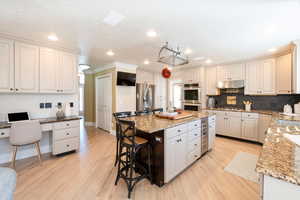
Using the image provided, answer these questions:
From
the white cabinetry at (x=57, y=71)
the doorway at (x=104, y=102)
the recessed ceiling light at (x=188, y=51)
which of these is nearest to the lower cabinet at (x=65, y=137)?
the white cabinetry at (x=57, y=71)

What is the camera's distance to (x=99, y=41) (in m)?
2.70

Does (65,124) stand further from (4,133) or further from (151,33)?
(151,33)

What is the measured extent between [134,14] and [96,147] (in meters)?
3.18

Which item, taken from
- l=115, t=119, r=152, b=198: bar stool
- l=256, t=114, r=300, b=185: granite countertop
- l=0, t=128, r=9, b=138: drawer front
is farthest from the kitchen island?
l=0, t=128, r=9, b=138: drawer front

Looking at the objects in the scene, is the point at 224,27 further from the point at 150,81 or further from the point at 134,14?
the point at 150,81

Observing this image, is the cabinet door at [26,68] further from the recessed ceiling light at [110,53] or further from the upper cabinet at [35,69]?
the recessed ceiling light at [110,53]

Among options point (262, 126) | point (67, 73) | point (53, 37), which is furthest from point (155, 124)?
point (262, 126)

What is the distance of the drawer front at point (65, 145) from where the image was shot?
2824 mm

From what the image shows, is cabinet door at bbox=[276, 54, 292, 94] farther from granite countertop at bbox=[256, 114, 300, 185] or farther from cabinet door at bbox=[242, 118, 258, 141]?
granite countertop at bbox=[256, 114, 300, 185]

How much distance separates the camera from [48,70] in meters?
2.97

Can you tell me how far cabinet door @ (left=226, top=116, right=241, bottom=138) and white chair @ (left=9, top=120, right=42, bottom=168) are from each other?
4908 mm

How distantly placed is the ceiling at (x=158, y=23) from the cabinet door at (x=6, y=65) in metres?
0.33

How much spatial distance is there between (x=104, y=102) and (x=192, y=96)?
335 cm

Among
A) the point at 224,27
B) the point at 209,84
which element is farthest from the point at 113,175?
the point at 209,84
